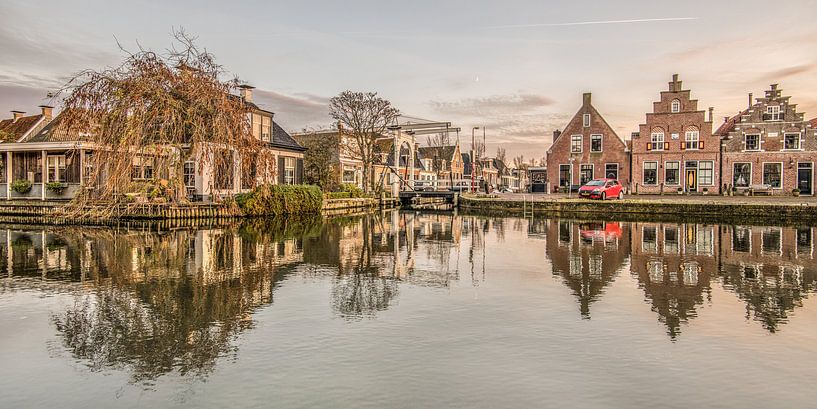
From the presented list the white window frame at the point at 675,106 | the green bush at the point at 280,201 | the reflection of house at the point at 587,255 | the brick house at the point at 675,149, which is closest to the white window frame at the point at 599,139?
the brick house at the point at 675,149

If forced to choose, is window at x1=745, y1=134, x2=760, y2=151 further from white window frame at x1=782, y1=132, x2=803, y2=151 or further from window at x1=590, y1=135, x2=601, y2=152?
window at x1=590, y1=135, x2=601, y2=152

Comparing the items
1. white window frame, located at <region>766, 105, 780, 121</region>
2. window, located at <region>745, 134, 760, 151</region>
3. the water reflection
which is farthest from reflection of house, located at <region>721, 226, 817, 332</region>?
white window frame, located at <region>766, 105, 780, 121</region>

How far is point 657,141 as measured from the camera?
43.7 meters

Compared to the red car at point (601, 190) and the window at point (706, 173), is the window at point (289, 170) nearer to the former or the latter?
the red car at point (601, 190)

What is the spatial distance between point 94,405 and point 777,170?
156 feet

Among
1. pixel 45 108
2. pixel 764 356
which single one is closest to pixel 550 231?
pixel 764 356

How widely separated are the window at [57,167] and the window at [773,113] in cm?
4791

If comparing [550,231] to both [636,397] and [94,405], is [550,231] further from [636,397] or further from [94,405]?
[94,405]

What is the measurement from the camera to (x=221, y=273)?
11.3 metres

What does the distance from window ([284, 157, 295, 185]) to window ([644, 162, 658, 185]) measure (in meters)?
28.1

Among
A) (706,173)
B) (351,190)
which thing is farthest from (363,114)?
(706,173)

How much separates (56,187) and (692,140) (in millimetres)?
43776

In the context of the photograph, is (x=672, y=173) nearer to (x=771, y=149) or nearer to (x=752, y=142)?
(x=752, y=142)

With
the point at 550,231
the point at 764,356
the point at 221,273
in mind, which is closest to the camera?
the point at 764,356
